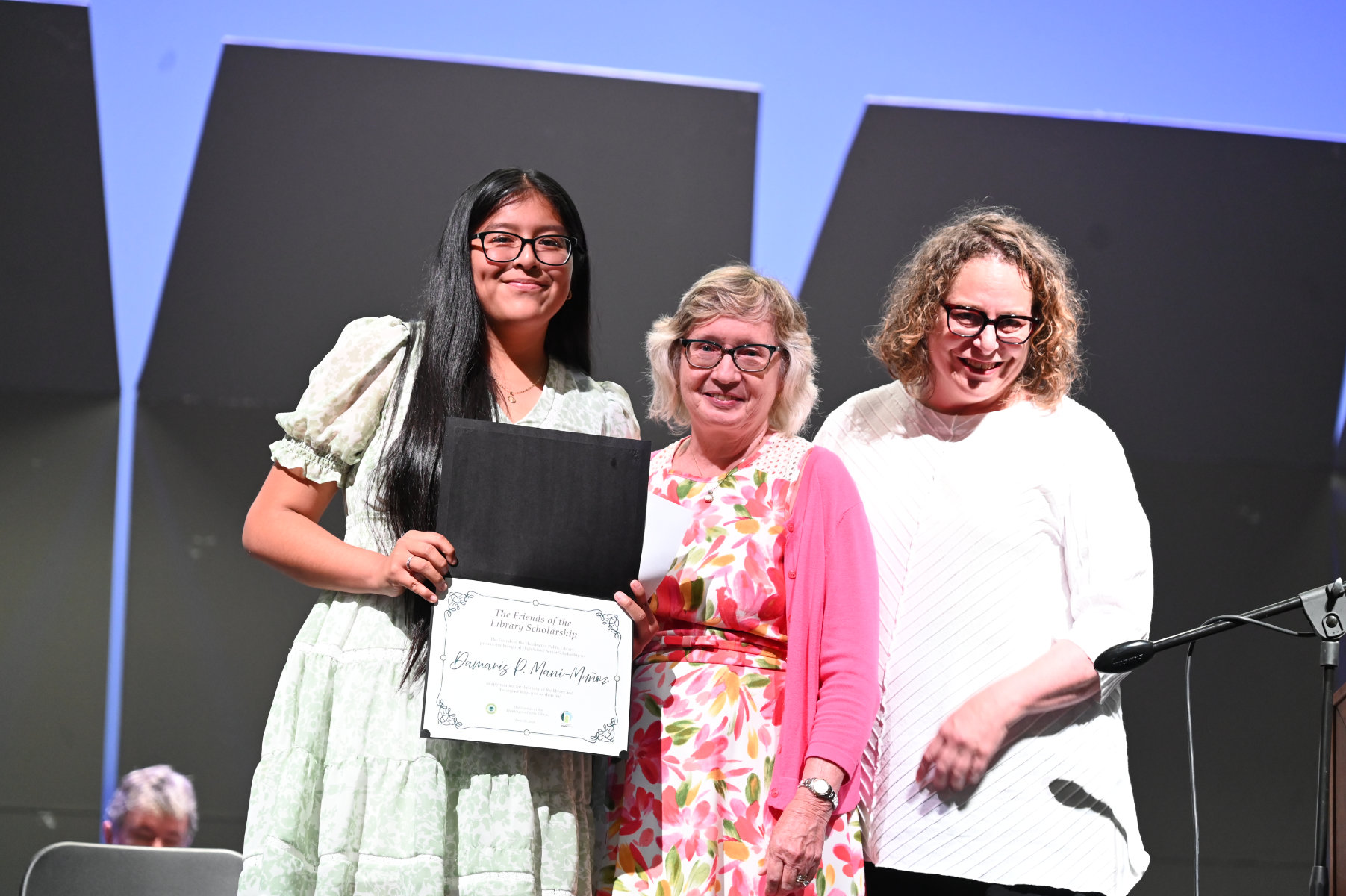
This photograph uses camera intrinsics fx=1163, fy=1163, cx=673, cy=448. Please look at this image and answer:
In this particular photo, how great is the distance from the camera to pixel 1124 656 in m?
1.63

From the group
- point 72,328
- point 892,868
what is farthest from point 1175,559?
point 72,328

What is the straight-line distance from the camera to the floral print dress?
5.31 feet

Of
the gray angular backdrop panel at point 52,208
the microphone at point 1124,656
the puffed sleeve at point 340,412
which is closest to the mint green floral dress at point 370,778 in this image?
the puffed sleeve at point 340,412

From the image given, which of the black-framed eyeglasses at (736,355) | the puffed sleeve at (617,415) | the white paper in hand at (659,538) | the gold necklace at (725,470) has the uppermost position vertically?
the black-framed eyeglasses at (736,355)

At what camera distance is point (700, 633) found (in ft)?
5.57

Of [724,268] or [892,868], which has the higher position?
[724,268]

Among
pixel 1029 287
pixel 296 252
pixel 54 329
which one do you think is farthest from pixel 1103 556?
pixel 54 329

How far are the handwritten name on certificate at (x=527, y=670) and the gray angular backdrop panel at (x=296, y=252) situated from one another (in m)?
1.85

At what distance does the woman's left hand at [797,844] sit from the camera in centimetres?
155

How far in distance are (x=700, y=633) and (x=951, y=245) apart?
807 mm

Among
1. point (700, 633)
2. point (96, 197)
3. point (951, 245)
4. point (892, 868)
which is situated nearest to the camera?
point (700, 633)

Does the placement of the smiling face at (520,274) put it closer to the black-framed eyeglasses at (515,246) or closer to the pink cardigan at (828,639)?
the black-framed eyeglasses at (515,246)

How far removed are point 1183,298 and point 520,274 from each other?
7.70 feet

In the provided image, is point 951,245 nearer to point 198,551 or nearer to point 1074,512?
point 1074,512
